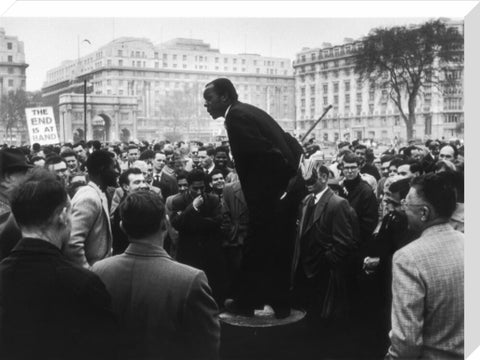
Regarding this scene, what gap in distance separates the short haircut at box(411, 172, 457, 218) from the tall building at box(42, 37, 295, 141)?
5.58 feet

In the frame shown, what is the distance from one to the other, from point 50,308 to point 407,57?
430cm

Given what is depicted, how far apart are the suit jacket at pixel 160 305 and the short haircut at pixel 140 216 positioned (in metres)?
0.07

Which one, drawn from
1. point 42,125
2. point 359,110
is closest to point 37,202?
point 359,110

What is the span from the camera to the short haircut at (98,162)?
390 cm

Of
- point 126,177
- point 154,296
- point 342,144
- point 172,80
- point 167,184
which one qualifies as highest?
point 172,80

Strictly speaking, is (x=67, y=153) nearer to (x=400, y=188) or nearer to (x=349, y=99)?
(x=349, y=99)

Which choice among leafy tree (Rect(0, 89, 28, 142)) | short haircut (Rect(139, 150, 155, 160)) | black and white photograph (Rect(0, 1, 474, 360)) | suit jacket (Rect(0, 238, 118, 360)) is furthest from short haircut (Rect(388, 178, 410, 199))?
short haircut (Rect(139, 150, 155, 160))

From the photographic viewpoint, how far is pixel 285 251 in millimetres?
4059

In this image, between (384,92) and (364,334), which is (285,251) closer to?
Answer: (364,334)

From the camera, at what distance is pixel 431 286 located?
2.51m

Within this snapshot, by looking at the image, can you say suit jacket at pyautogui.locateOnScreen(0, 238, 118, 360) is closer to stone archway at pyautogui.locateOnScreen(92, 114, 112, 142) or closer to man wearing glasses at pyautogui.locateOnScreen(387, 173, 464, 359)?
man wearing glasses at pyautogui.locateOnScreen(387, 173, 464, 359)

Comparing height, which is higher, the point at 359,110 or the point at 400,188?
the point at 359,110

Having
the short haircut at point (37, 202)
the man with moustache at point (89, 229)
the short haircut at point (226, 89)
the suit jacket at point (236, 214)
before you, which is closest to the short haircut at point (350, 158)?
the suit jacket at point (236, 214)

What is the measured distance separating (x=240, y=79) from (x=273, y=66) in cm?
52
